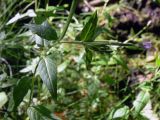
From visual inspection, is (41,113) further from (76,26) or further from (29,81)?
(76,26)

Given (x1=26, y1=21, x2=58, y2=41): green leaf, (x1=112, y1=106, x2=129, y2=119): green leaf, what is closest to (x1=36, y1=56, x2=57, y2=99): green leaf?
(x1=26, y1=21, x2=58, y2=41): green leaf

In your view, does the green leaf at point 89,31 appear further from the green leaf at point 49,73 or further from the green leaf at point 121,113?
the green leaf at point 121,113

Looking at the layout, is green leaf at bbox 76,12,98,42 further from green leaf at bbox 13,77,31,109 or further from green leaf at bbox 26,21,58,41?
green leaf at bbox 13,77,31,109

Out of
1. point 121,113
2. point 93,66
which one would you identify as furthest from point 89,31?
point 93,66

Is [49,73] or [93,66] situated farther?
[93,66]

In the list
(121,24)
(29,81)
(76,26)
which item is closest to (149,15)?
(121,24)

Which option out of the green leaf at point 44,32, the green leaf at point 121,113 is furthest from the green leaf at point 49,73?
the green leaf at point 121,113

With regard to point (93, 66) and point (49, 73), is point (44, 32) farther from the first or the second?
point (93, 66)
